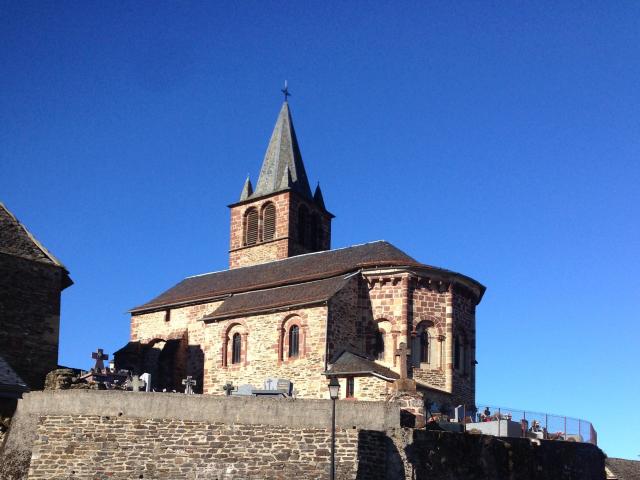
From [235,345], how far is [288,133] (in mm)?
21992

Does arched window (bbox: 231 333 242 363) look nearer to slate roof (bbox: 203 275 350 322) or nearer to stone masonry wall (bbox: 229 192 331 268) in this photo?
slate roof (bbox: 203 275 350 322)

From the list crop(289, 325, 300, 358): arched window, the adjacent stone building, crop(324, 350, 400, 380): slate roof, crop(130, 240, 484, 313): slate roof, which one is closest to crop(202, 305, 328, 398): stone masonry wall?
crop(289, 325, 300, 358): arched window

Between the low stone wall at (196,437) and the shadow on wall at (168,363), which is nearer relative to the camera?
the low stone wall at (196,437)

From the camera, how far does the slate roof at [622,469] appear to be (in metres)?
40.2

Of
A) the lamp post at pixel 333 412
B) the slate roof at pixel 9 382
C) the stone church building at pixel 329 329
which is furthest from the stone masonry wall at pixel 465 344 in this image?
the slate roof at pixel 9 382

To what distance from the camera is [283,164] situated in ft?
177

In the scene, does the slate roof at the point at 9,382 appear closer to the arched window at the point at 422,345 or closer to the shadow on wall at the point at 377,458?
the shadow on wall at the point at 377,458

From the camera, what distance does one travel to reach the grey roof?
52.7m

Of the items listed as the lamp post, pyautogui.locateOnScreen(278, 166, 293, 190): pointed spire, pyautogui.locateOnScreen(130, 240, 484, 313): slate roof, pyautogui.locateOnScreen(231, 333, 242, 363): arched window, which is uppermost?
pyautogui.locateOnScreen(278, 166, 293, 190): pointed spire

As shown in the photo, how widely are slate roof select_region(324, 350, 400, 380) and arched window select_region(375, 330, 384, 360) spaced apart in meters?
1.01

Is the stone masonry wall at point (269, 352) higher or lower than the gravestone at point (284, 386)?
higher

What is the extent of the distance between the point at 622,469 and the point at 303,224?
21.9 meters

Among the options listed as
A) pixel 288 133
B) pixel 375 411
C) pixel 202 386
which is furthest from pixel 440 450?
pixel 288 133

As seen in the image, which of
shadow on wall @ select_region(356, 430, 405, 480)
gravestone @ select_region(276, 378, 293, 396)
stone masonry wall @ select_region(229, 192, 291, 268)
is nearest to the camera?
shadow on wall @ select_region(356, 430, 405, 480)
